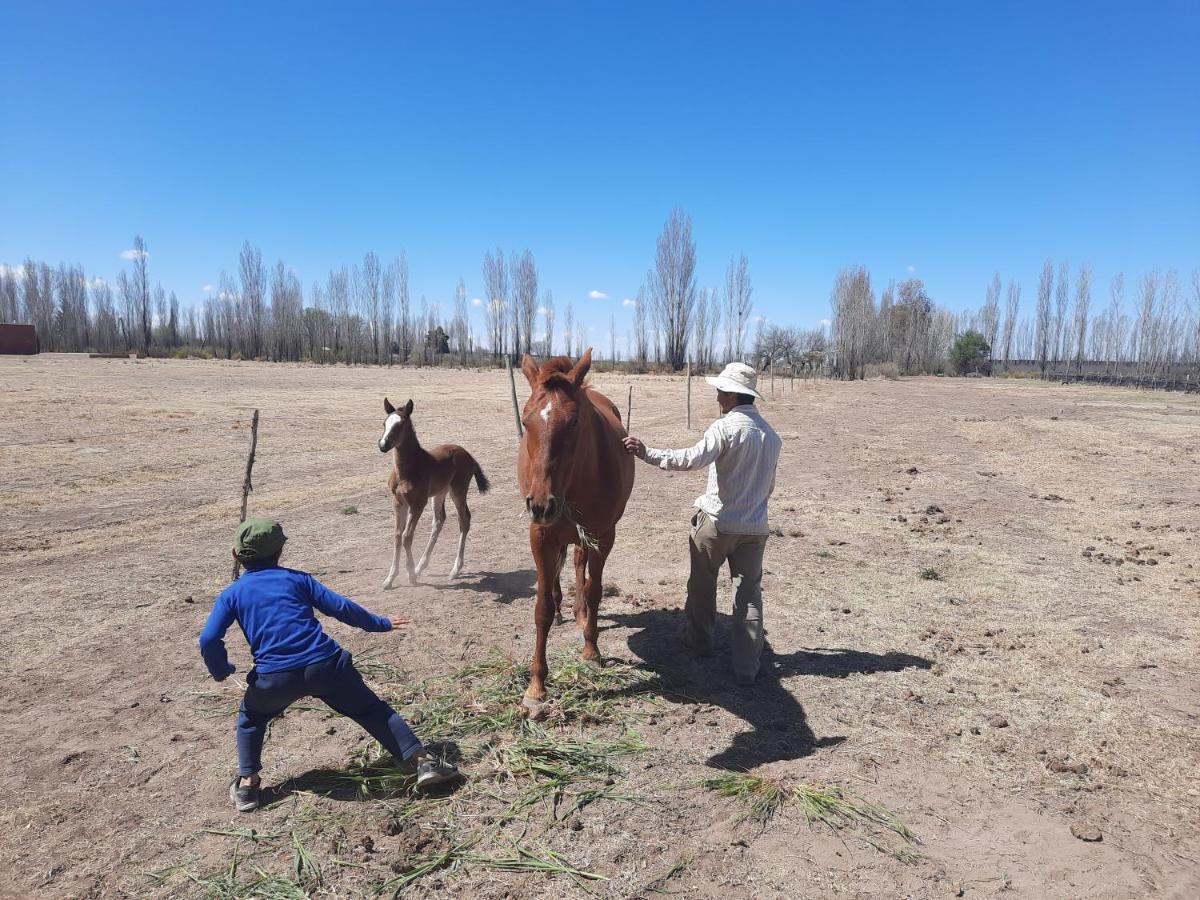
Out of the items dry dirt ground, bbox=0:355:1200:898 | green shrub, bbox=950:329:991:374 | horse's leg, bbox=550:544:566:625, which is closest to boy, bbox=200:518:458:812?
dry dirt ground, bbox=0:355:1200:898

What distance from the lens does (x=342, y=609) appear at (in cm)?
364

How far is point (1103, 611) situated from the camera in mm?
6215

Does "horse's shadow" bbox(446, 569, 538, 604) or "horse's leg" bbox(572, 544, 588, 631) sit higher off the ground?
"horse's leg" bbox(572, 544, 588, 631)

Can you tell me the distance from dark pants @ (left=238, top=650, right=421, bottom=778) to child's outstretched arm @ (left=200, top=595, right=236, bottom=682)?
7.5 inches

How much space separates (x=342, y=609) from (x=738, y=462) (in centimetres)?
271

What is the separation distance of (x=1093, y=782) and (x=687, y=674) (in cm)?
251

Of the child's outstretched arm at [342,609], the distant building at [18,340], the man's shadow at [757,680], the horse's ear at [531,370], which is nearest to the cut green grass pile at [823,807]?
the man's shadow at [757,680]

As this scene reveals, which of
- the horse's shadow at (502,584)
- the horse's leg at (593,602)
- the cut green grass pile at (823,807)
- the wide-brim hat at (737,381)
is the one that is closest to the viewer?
the cut green grass pile at (823,807)

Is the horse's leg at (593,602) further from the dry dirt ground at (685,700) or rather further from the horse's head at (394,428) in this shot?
the horse's head at (394,428)

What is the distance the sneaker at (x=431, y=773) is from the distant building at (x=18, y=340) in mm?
66453

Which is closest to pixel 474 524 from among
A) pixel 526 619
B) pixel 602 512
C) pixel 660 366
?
pixel 526 619

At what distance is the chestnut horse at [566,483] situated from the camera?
397 cm

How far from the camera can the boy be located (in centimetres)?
342

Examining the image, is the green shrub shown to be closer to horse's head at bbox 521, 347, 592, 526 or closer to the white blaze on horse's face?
the white blaze on horse's face
